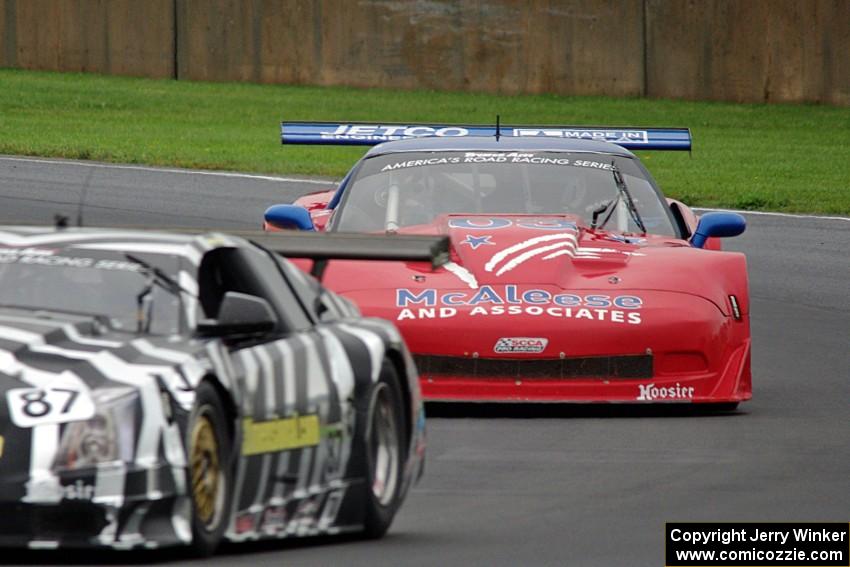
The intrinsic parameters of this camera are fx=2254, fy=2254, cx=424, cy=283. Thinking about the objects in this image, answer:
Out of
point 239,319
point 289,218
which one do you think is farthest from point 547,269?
point 239,319

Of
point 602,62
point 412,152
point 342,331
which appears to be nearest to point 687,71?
point 602,62

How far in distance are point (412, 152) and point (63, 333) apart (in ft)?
21.2

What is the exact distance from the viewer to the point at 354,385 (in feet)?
24.2

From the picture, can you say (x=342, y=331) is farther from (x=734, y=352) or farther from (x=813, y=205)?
(x=813, y=205)

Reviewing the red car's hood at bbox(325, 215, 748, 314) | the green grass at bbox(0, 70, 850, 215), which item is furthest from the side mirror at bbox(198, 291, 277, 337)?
the green grass at bbox(0, 70, 850, 215)

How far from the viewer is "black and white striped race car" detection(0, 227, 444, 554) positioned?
241 inches

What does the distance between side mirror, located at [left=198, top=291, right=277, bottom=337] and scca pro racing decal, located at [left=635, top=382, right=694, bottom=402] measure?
4038mm

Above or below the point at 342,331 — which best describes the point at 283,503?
below

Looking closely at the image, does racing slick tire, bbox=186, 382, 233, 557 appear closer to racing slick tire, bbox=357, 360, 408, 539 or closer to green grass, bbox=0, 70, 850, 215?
racing slick tire, bbox=357, 360, 408, 539

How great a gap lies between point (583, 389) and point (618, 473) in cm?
171

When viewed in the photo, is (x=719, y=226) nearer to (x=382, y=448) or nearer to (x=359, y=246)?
(x=359, y=246)

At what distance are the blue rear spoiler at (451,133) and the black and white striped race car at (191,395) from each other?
6762 mm

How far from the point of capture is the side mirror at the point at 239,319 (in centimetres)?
682

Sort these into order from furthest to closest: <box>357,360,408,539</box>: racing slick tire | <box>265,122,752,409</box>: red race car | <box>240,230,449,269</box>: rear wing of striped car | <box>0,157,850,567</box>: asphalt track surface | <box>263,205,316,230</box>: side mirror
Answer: <box>263,205,316,230</box>: side mirror
<box>265,122,752,409</box>: red race car
<box>240,230,449,269</box>: rear wing of striped car
<box>357,360,408,539</box>: racing slick tire
<box>0,157,850,567</box>: asphalt track surface
